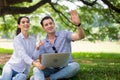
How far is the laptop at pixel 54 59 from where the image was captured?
6020 mm

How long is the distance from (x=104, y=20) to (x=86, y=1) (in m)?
1.49

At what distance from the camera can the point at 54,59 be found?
6.10 metres

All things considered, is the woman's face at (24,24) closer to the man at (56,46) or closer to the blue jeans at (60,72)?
the man at (56,46)

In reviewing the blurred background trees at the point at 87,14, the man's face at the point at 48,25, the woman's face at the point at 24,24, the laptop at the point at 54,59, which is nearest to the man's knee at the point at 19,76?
the laptop at the point at 54,59

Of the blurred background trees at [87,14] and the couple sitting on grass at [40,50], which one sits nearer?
the couple sitting on grass at [40,50]

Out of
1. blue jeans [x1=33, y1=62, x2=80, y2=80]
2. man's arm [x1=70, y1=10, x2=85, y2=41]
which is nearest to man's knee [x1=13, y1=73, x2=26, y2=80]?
blue jeans [x1=33, y1=62, x2=80, y2=80]

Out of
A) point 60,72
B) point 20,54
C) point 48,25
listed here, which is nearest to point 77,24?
point 48,25

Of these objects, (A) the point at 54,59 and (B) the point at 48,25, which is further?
(B) the point at 48,25

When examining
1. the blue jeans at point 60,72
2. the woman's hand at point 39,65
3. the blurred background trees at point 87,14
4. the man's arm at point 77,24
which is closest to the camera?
the man's arm at point 77,24

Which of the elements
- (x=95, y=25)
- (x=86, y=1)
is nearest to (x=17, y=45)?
(x=86, y=1)

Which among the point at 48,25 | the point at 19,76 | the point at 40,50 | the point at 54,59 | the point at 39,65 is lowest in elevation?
the point at 19,76

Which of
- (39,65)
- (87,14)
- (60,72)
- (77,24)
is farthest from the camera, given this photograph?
(87,14)

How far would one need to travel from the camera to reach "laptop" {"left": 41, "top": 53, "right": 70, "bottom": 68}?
602 centimetres

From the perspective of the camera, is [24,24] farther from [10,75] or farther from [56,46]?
[10,75]
